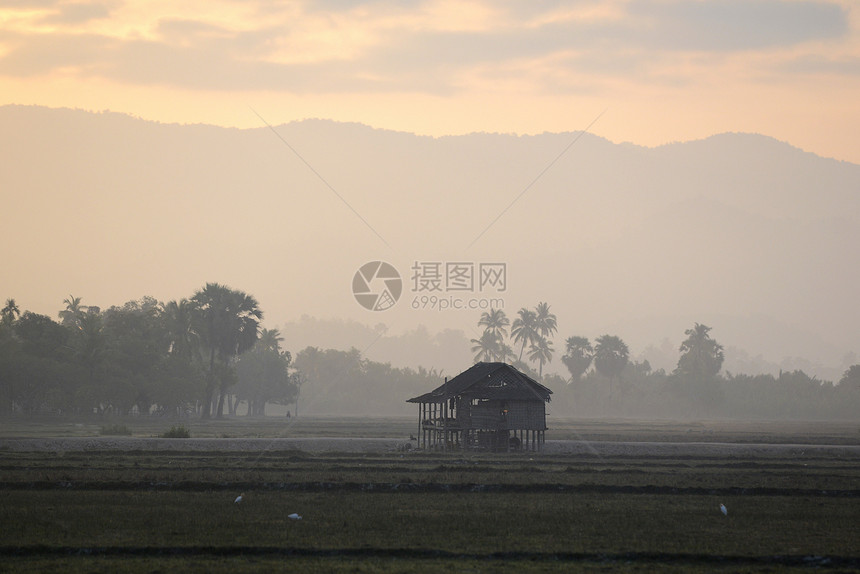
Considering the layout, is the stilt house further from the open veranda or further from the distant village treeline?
the distant village treeline

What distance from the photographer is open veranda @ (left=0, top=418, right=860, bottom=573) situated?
27.8m

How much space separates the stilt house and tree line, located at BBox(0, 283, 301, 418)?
177 ft

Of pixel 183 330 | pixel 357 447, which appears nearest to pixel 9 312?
pixel 183 330

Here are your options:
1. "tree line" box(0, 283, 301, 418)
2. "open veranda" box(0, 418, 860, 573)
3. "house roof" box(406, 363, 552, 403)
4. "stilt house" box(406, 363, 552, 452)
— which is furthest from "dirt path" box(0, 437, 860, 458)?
"tree line" box(0, 283, 301, 418)

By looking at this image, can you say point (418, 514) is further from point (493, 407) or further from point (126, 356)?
point (126, 356)

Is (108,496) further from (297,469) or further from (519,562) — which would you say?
(519,562)

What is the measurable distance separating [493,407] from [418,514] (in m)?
36.9

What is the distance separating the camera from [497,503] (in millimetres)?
38688

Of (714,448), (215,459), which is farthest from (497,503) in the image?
(714,448)

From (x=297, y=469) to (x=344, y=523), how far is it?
704 inches

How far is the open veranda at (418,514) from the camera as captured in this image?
1093 inches

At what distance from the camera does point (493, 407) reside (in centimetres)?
7212

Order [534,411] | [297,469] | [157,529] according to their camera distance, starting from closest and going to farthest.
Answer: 1. [157,529]
2. [297,469]
3. [534,411]

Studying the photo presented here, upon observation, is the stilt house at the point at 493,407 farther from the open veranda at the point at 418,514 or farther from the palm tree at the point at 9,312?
the palm tree at the point at 9,312
